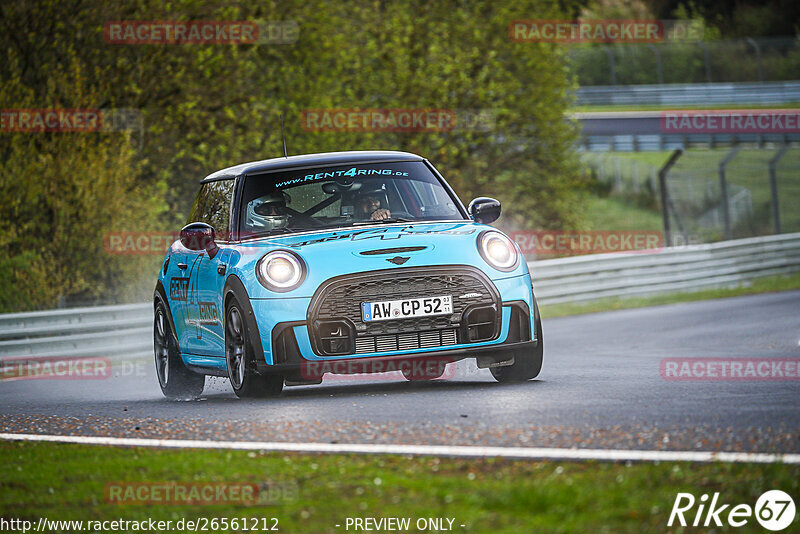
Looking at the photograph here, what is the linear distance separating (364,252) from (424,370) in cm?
100

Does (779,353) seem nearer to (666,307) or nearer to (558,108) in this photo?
(666,307)

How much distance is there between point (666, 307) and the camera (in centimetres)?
2159

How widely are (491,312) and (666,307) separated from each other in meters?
12.7

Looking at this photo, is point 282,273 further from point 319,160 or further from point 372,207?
point 319,160

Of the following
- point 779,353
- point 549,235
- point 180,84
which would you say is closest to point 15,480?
point 779,353

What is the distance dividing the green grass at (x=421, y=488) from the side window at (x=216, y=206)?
381 centimetres

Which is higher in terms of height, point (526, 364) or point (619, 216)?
point (526, 364)

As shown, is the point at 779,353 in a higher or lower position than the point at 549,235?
higher

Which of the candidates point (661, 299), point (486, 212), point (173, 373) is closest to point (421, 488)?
point (486, 212)

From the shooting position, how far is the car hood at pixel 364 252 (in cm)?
919

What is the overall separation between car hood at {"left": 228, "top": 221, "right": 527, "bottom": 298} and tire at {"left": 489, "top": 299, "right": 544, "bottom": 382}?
0.50 m

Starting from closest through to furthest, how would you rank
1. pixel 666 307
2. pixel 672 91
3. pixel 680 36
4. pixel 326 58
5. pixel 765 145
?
pixel 666 307 → pixel 326 58 → pixel 765 145 → pixel 672 91 → pixel 680 36

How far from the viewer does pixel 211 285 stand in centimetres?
1010

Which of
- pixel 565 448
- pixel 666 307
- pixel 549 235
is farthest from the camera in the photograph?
pixel 549 235
